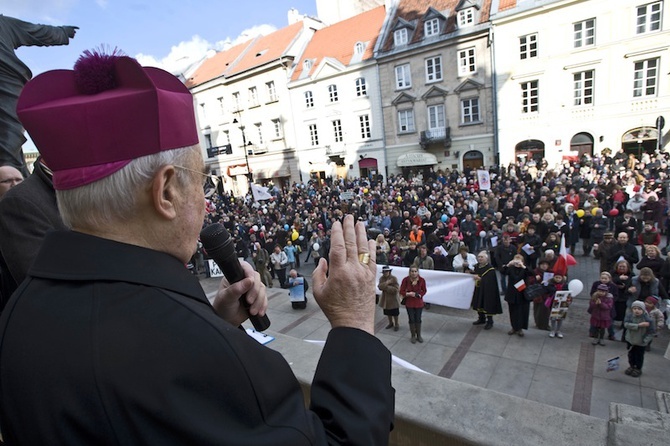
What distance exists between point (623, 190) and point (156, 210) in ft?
54.3

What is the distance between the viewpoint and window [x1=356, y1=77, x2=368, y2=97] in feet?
104


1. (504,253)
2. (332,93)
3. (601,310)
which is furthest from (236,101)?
(601,310)

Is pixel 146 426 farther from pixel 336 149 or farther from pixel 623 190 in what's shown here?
pixel 336 149

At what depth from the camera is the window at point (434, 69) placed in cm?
2784

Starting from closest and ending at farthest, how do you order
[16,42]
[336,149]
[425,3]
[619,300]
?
[16,42]
[619,300]
[425,3]
[336,149]

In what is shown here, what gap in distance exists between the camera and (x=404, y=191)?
2188 cm

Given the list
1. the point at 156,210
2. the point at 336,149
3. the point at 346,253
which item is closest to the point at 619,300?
the point at 346,253

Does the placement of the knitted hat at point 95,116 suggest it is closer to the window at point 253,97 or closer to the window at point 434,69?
the window at point 434,69

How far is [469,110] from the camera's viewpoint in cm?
2730

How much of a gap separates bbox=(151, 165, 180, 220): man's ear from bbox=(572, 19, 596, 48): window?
28443 millimetres

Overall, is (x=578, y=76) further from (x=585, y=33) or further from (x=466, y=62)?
(x=466, y=62)

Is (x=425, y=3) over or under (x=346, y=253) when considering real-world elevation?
over

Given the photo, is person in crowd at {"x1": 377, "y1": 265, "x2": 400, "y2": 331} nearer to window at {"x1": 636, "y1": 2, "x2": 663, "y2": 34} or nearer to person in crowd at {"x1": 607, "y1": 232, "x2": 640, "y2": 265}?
person in crowd at {"x1": 607, "y1": 232, "x2": 640, "y2": 265}

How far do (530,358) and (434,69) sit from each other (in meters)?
25.0
